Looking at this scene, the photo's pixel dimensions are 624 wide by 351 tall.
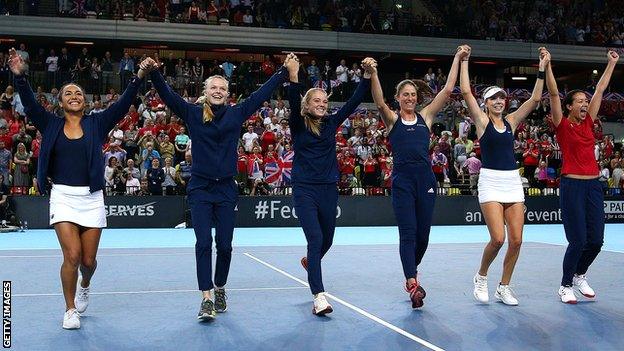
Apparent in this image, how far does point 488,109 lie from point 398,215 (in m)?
1.53

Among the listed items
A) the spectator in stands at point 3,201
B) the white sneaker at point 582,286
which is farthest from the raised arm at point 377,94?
the spectator in stands at point 3,201

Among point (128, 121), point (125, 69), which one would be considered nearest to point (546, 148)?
point (128, 121)

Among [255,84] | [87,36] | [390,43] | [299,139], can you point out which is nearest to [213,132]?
[299,139]

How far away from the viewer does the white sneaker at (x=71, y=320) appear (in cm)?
576

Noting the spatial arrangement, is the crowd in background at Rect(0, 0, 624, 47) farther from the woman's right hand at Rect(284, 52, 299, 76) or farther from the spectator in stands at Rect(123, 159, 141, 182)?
the woman's right hand at Rect(284, 52, 299, 76)

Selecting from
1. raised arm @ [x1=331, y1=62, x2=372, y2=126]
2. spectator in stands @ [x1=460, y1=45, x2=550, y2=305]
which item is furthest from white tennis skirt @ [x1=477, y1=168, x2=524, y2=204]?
raised arm @ [x1=331, y1=62, x2=372, y2=126]

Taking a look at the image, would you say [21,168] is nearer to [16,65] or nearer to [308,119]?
[16,65]

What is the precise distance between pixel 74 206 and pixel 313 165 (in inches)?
90.0

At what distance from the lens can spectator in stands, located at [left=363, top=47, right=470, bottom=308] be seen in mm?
6965

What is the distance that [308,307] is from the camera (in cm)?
686

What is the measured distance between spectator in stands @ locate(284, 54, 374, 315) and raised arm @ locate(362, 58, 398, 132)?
0.74ft

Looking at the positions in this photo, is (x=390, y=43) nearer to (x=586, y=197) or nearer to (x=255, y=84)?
(x=255, y=84)

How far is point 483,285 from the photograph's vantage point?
23.4 ft

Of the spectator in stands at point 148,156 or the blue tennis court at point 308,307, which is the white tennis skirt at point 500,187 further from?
the spectator in stands at point 148,156
